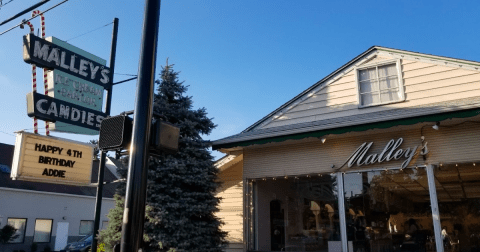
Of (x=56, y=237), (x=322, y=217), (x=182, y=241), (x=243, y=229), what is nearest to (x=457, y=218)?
(x=322, y=217)

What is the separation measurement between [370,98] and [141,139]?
8.95 m

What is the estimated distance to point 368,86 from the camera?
11.4 metres

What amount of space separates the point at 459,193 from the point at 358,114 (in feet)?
11.3

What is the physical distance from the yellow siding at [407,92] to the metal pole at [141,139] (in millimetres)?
6706

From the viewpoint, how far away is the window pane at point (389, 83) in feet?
36.3

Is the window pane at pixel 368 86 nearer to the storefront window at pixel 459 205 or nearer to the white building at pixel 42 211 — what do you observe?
the storefront window at pixel 459 205

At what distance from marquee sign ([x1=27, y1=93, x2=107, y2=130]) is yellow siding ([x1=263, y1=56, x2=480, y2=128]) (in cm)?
579

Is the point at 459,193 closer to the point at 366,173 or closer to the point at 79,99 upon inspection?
the point at 366,173

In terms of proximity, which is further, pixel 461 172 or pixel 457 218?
pixel 457 218

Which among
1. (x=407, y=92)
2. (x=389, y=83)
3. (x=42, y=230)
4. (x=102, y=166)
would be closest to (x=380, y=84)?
(x=389, y=83)

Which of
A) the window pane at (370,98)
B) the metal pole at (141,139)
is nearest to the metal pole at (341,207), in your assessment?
the window pane at (370,98)

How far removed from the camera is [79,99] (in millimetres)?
8359

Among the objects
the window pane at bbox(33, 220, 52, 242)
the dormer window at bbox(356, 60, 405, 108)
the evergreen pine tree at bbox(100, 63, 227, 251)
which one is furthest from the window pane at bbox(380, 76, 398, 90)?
the window pane at bbox(33, 220, 52, 242)

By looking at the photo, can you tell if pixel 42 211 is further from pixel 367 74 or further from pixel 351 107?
pixel 367 74
